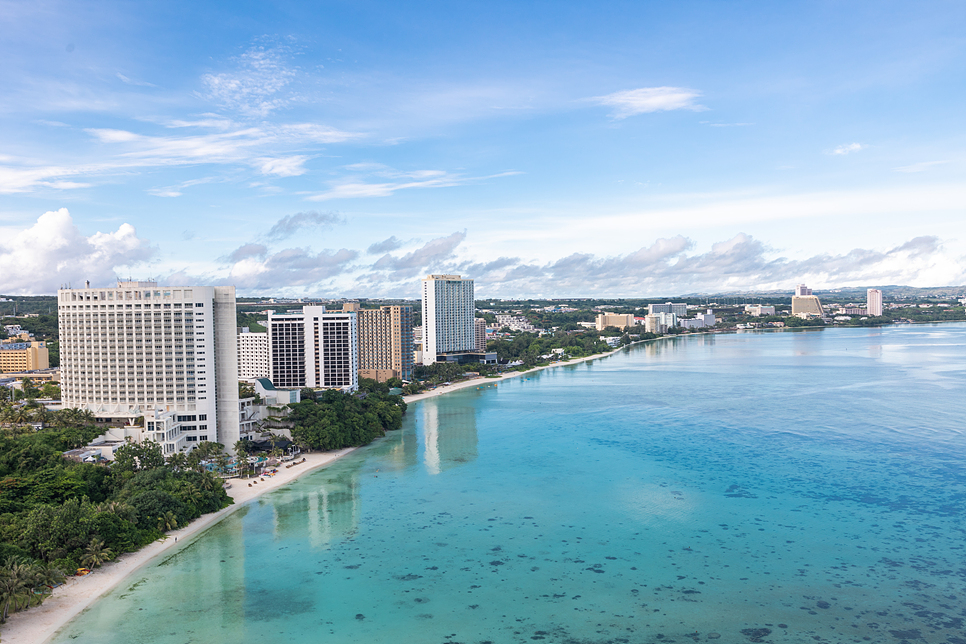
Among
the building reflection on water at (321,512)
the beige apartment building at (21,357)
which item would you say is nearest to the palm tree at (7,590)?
the building reflection on water at (321,512)

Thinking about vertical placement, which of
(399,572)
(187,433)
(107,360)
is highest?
(107,360)

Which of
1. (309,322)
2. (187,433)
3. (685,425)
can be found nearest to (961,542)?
(685,425)

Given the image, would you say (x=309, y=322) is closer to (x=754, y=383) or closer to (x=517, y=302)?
(x=754, y=383)

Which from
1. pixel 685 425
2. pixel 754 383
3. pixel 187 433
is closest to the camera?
pixel 187 433

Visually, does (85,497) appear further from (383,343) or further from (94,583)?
(383,343)

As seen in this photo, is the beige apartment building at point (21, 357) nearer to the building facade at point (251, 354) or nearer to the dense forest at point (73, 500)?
the building facade at point (251, 354)

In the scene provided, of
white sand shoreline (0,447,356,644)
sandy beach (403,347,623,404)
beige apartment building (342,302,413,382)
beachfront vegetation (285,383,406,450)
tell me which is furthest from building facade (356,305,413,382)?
white sand shoreline (0,447,356,644)

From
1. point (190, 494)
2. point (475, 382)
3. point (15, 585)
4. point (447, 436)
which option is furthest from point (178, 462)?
point (475, 382)

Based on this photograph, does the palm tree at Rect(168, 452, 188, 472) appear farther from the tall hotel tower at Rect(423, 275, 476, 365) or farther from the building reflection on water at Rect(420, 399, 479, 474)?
the tall hotel tower at Rect(423, 275, 476, 365)
